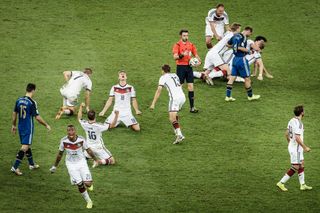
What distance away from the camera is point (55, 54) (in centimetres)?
3712

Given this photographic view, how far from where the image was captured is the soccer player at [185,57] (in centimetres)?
3238

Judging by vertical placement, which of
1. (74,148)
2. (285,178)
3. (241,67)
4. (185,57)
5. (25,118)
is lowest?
(285,178)

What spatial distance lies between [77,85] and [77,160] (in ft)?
18.6

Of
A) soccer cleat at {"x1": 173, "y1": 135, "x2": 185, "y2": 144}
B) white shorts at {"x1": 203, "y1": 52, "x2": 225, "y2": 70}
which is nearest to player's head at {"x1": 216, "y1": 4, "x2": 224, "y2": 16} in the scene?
white shorts at {"x1": 203, "y1": 52, "x2": 225, "y2": 70}

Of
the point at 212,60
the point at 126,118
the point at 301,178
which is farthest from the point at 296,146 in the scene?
the point at 212,60

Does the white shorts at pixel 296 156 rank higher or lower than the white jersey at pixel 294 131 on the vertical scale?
lower

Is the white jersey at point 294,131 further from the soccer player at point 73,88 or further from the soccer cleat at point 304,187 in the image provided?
the soccer player at point 73,88

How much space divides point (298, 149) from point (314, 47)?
11.9 metres

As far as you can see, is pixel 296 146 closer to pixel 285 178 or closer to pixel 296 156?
pixel 296 156

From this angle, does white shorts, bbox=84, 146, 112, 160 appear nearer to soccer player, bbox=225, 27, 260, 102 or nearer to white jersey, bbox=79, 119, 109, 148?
white jersey, bbox=79, 119, 109, 148

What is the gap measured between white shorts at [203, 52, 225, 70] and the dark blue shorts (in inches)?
52.7

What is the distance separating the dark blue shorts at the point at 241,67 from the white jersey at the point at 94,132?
6188 mm

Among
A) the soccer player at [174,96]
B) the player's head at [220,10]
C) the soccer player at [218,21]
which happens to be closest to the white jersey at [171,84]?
the soccer player at [174,96]

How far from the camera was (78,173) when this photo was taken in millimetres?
26453
